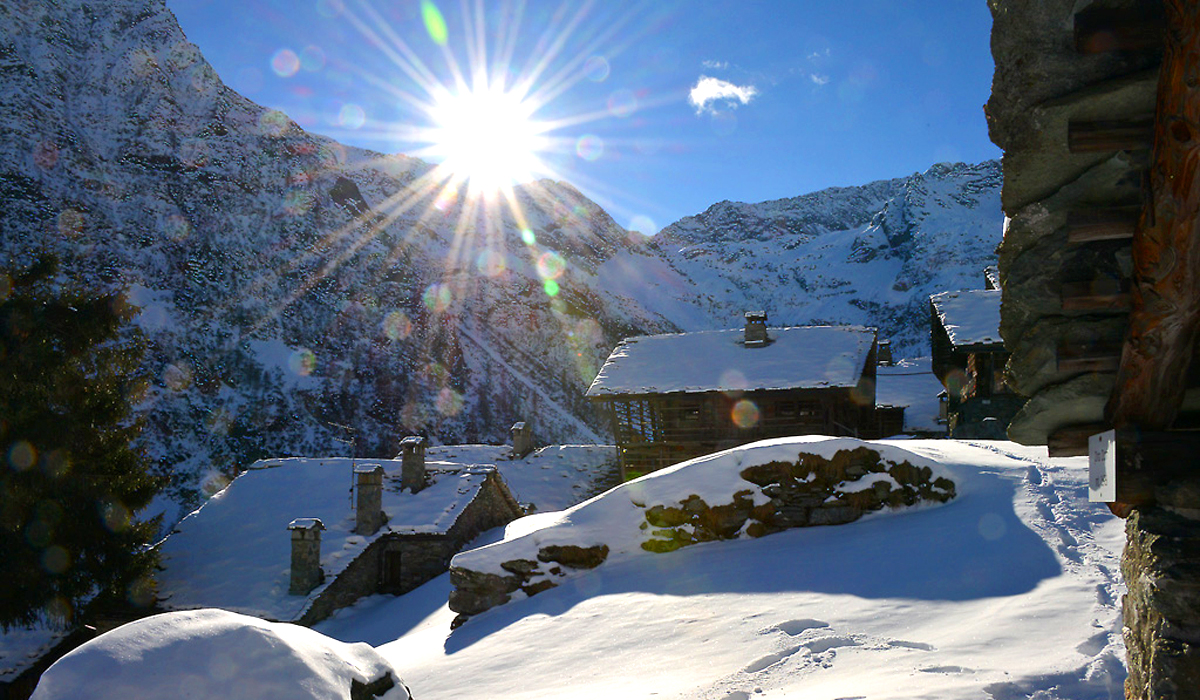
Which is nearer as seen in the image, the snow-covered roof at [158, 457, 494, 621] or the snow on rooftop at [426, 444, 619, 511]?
the snow-covered roof at [158, 457, 494, 621]

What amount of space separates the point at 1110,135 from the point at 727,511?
9005mm

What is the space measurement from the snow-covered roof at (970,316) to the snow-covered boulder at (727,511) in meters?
12.4

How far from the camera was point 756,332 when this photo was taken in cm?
2748

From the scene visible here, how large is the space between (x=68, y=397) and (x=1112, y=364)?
20.0 meters

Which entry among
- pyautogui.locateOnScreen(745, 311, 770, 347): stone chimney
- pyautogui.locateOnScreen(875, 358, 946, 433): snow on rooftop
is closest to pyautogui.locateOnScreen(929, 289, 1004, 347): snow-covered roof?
pyautogui.locateOnScreen(875, 358, 946, 433): snow on rooftop

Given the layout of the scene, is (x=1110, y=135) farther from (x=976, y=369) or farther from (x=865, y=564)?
(x=976, y=369)

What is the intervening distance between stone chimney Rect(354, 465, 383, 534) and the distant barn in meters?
8.01

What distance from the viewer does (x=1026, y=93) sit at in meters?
3.26

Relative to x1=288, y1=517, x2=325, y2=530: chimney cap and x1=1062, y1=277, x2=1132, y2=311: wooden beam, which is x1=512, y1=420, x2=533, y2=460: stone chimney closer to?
x1=288, y1=517, x2=325, y2=530: chimney cap

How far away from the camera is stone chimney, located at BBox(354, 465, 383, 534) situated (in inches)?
818

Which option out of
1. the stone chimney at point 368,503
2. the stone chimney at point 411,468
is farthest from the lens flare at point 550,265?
the stone chimney at point 368,503

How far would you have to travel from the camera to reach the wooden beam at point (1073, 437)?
4016mm

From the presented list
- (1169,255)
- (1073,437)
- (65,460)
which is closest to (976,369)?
(1073,437)

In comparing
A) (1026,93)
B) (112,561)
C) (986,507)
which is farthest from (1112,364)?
(112,561)
